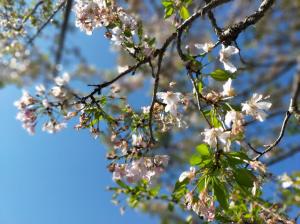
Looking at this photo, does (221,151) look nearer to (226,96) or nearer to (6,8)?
(226,96)

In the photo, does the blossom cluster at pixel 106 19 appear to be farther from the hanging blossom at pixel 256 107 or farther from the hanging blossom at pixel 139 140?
the hanging blossom at pixel 256 107

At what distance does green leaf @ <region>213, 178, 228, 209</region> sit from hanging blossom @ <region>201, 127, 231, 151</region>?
0.21m

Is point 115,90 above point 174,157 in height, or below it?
below

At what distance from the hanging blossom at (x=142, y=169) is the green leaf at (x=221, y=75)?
50cm

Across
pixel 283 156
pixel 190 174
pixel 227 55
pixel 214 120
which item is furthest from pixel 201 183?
pixel 283 156

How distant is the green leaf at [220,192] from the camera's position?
81.1 inches

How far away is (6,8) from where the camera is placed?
4441 mm

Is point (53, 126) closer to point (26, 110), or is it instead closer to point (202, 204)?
point (26, 110)

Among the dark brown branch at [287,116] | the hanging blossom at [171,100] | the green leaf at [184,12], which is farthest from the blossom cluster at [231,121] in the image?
the green leaf at [184,12]

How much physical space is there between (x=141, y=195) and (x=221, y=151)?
4.74ft

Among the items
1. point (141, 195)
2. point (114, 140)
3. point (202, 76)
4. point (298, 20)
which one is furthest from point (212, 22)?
point (298, 20)

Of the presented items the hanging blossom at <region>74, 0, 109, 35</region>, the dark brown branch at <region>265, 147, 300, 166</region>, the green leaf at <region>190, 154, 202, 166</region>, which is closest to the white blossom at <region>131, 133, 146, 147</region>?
the green leaf at <region>190, 154, 202, 166</region>

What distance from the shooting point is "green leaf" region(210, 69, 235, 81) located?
7.22 feet

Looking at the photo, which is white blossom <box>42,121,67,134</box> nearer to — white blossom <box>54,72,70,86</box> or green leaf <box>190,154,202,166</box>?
white blossom <box>54,72,70,86</box>
